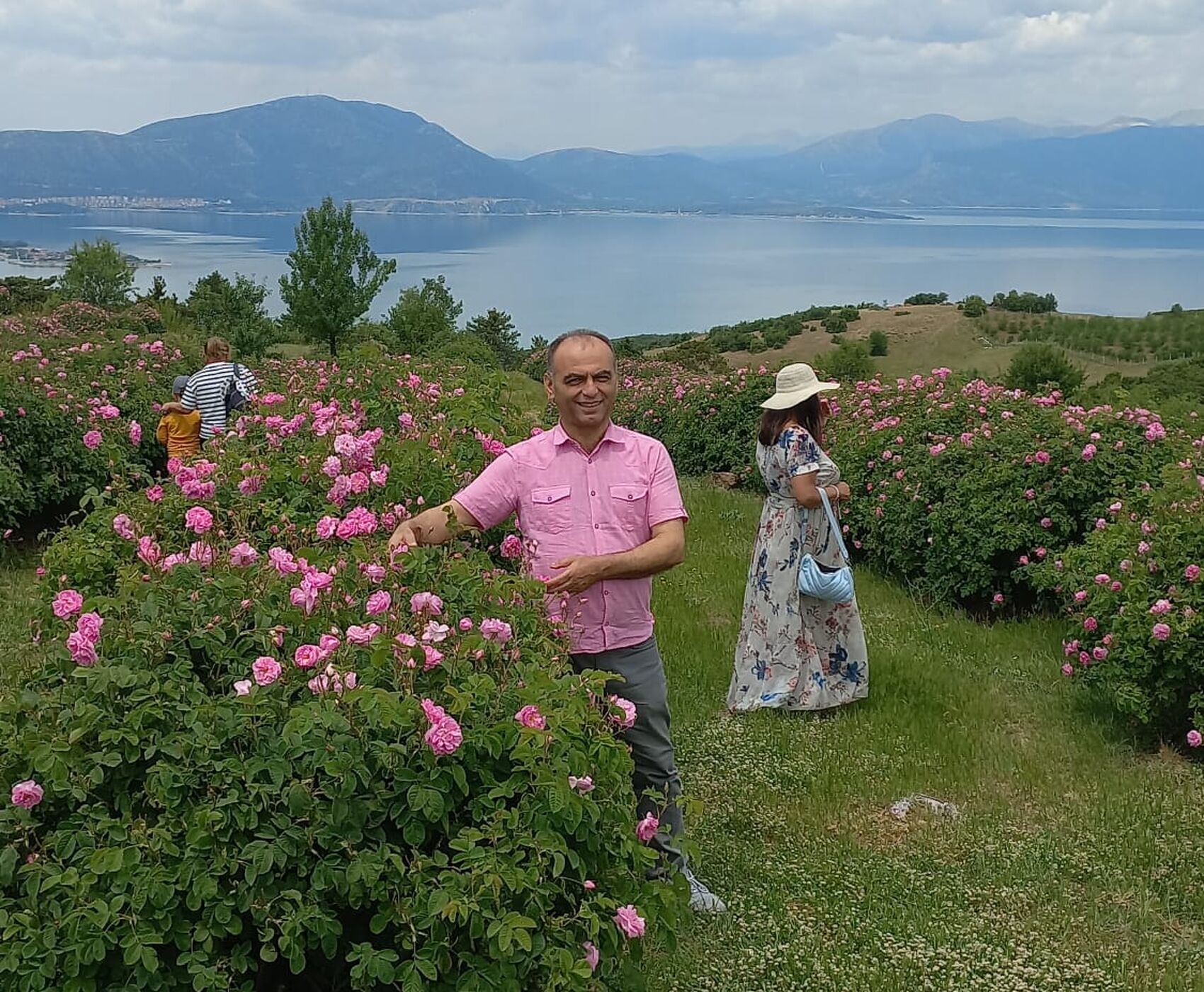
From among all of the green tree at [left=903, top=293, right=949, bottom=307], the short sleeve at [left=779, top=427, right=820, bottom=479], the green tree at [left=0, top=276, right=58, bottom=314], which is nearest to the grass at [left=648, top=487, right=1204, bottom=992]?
the short sleeve at [left=779, top=427, right=820, bottom=479]

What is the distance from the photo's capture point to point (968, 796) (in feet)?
17.4

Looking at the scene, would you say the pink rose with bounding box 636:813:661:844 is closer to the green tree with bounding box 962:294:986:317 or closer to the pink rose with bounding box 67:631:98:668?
the pink rose with bounding box 67:631:98:668

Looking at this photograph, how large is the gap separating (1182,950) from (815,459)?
2.71 meters

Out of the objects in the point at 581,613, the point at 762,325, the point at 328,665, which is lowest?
the point at 762,325

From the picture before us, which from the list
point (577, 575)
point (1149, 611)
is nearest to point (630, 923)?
point (577, 575)

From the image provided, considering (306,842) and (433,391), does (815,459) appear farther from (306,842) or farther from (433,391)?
(306,842)

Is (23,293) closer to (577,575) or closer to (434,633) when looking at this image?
(577,575)

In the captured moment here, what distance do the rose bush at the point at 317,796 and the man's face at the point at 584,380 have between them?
30.0 inches

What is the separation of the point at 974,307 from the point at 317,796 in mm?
34983

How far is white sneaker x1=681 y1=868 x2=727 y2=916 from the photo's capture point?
13.7 ft

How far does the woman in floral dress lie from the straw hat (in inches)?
1.1

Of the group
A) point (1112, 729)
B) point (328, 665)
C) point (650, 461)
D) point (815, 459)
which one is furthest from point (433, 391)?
point (1112, 729)

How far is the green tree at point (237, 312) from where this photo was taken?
4750 cm

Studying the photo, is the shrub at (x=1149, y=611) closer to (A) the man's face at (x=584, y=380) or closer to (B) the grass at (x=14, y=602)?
(A) the man's face at (x=584, y=380)
